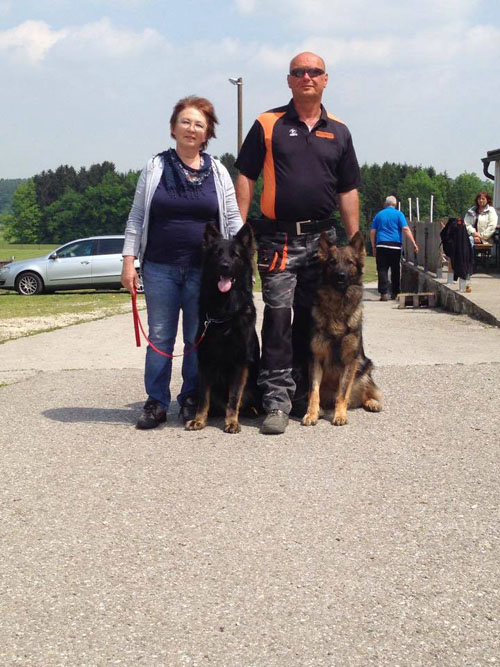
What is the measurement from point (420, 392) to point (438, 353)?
2.46 metres

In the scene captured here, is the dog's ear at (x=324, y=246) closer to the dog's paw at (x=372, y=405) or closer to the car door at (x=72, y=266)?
the dog's paw at (x=372, y=405)

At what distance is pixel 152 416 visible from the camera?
20.1ft

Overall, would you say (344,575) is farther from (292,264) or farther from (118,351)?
(118,351)

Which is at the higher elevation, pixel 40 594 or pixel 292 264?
pixel 292 264

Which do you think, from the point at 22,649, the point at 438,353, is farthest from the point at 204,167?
the point at 438,353

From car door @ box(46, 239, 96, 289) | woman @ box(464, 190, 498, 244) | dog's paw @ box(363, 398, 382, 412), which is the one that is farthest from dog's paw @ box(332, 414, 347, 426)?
car door @ box(46, 239, 96, 289)

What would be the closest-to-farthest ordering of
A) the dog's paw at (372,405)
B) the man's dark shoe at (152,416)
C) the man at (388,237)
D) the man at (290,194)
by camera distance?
the man at (290,194)
the man's dark shoe at (152,416)
the dog's paw at (372,405)
the man at (388,237)

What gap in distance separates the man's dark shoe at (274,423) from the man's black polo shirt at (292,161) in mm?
1373

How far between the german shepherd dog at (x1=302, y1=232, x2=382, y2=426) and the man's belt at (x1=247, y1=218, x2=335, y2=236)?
0.16 meters

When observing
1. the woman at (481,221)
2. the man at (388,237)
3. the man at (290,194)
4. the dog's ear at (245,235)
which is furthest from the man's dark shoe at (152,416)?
the woman at (481,221)

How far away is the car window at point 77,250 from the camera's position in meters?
24.7

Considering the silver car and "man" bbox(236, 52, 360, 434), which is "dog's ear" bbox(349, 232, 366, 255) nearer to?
"man" bbox(236, 52, 360, 434)

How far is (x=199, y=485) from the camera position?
15.3ft

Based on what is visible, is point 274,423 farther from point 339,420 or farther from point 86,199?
point 86,199
